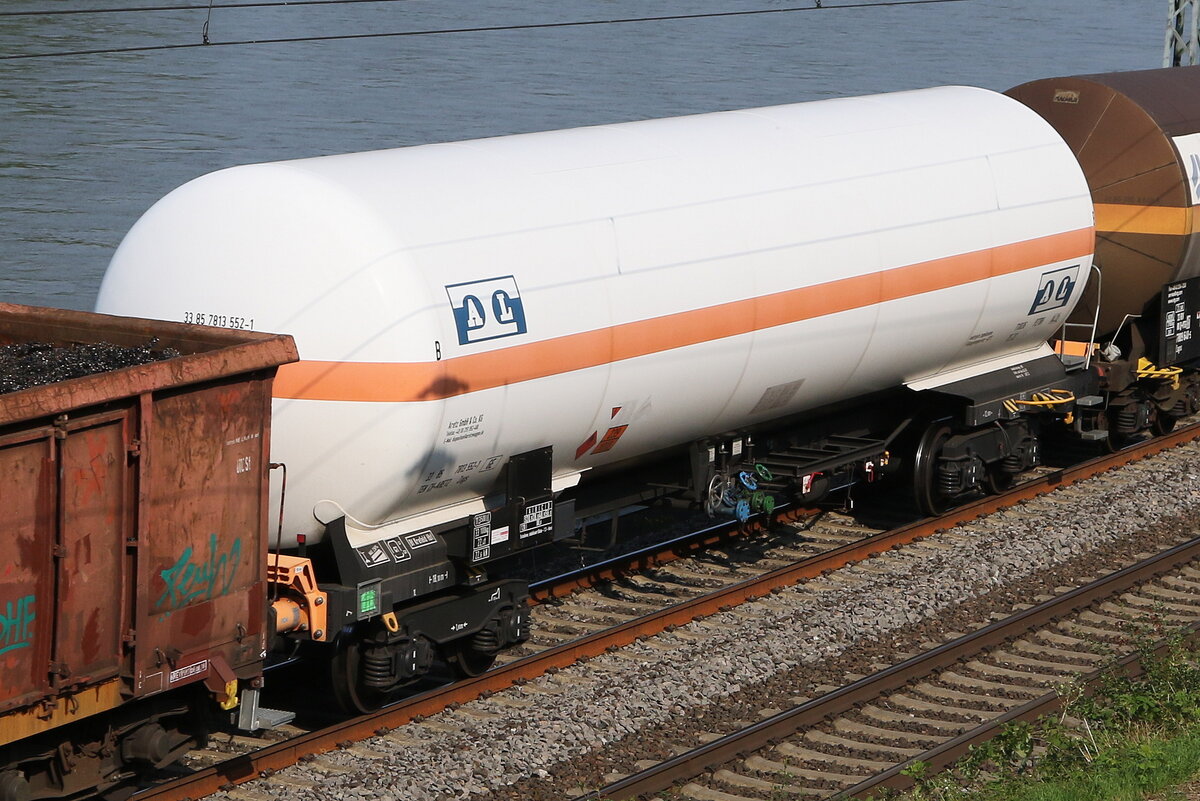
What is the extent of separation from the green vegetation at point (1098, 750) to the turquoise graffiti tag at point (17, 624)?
197 inches

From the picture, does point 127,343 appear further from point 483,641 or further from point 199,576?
point 483,641

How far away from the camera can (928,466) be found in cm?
1547

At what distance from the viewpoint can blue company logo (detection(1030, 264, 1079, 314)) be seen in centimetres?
1522

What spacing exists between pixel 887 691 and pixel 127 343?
601cm

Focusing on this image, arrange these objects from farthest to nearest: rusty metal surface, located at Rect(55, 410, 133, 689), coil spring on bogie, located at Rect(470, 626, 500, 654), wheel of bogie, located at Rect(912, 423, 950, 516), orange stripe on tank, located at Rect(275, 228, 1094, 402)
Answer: wheel of bogie, located at Rect(912, 423, 950, 516) < coil spring on bogie, located at Rect(470, 626, 500, 654) < orange stripe on tank, located at Rect(275, 228, 1094, 402) < rusty metal surface, located at Rect(55, 410, 133, 689)

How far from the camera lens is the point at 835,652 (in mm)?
12438

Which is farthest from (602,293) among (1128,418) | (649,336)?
(1128,418)

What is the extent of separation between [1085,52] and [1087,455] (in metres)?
45.7

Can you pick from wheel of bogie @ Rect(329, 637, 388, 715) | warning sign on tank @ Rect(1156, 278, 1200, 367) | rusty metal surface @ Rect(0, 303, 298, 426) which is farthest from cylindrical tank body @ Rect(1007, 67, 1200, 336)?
rusty metal surface @ Rect(0, 303, 298, 426)

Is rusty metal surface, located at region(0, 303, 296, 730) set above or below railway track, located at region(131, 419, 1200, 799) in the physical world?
above

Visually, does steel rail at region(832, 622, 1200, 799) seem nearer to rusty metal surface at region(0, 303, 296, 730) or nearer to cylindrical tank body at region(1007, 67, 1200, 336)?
rusty metal surface at region(0, 303, 296, 730)

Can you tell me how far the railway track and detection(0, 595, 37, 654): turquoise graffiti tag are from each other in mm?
2024

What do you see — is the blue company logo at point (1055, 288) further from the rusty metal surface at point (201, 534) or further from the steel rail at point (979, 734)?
the rusty metal surface at point (201, 534)

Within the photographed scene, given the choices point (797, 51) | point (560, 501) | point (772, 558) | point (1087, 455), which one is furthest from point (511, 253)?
point (797, 51)
